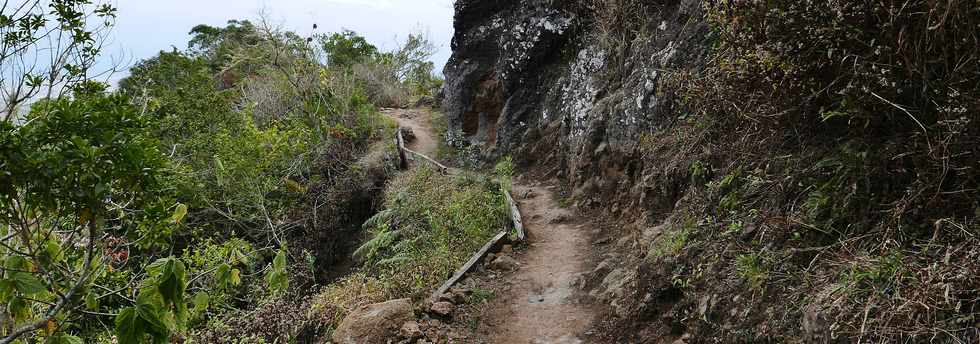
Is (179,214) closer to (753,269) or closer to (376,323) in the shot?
(376,323)

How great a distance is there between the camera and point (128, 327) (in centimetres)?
243

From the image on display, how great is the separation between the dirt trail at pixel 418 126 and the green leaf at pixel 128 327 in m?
17.4

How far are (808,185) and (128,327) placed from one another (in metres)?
4.70

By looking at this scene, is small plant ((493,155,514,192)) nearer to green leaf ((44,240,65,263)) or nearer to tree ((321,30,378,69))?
green leaf ((44,240,65,263))

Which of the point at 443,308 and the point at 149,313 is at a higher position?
the point at 149,313

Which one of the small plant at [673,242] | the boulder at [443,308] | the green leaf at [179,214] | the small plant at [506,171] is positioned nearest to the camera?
the green leaf at [179,214]

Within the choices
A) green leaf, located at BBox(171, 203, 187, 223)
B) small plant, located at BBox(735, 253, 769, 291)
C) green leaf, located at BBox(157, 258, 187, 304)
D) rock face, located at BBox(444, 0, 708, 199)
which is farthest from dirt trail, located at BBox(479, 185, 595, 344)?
green leaf, located at BBox(157, 258, 187, 304)

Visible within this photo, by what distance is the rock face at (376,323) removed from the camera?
614 centimetres

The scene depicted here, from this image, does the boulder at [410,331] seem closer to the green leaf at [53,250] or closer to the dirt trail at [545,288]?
the dirt trail at [545,288]

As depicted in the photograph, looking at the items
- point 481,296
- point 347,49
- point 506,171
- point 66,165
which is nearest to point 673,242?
point 481,296

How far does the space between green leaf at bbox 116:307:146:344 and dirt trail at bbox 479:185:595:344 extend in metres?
4.43

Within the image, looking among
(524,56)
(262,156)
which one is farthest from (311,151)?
(524,56)

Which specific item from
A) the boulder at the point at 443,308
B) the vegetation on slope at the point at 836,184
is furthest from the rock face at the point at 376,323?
the vegetation on slope at the point at 836,184

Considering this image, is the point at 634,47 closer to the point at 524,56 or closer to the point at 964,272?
the point at 524,56
